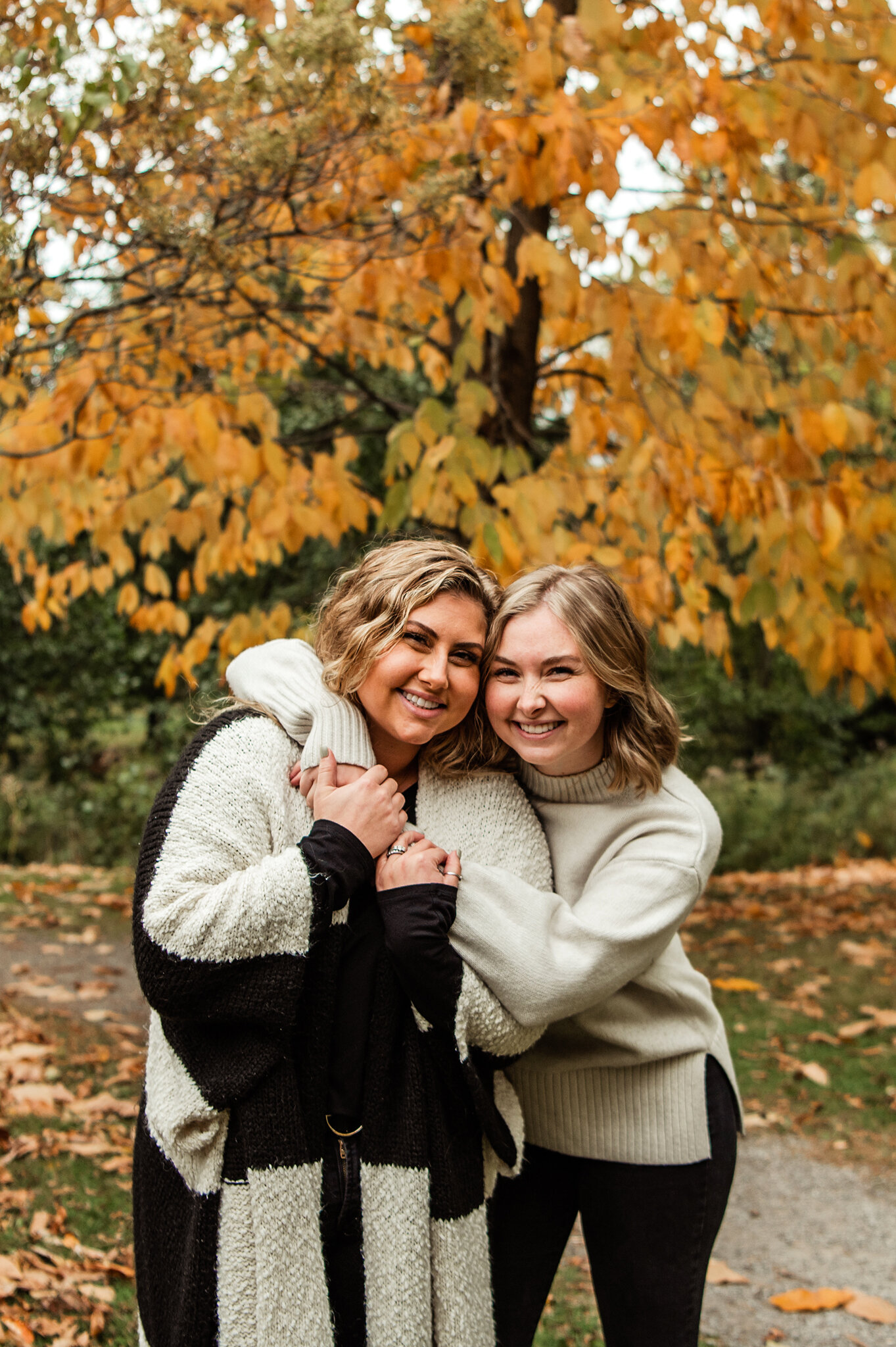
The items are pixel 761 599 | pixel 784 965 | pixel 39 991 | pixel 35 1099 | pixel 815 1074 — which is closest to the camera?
pixel 761 599

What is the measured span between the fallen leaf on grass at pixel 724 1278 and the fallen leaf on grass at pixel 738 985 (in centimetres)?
284

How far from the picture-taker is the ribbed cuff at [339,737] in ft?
6.21

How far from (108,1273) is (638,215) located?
3.90 metres

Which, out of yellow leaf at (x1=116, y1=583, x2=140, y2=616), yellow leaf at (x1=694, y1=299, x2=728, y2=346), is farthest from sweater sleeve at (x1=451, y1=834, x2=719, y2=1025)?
yellow leaf at (x1=116, y1=583, x2=140, y2=616)

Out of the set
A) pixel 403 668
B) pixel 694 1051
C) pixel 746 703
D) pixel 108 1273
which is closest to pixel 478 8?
pixel 403 668

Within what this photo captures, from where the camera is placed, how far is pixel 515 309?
3857 millimetres

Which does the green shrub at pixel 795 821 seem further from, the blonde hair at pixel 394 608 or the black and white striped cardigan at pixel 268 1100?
the black and white striped cardigan at pixel 268 1100

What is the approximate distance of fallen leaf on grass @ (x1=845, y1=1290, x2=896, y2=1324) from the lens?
10.8 feet

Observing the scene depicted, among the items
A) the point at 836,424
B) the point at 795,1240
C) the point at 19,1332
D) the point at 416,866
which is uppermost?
the point at 836,424

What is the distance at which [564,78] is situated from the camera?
163 inches

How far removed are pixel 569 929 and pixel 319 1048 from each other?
47 centimetres

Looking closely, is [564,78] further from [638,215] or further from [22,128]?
[22,128]

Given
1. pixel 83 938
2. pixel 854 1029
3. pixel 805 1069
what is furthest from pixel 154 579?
pixel 854 1029

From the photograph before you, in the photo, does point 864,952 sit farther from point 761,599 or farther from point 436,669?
point 436,669
